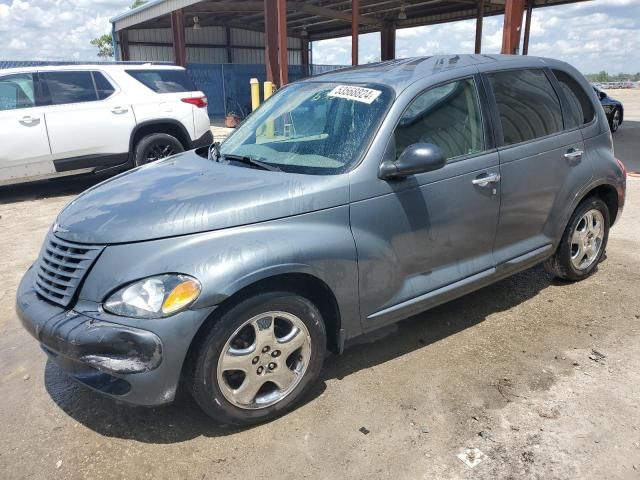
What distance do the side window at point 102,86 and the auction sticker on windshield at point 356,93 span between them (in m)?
5.89

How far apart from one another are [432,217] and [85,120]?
6469mm

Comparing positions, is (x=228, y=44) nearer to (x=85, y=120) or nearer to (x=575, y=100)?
(x=85, y=120)

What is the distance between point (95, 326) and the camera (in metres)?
2.34

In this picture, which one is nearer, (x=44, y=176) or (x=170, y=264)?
(x=170, y=264)

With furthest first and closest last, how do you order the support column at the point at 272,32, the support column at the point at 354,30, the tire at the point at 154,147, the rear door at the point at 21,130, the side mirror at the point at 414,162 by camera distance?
the support column at the point at 354,30 → the support column at the point at 272,32 → the tire at the point at 154,147 → the rear door at the point at 21,130 → the side mirror at the point at 414,162

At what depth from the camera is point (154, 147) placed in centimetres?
848

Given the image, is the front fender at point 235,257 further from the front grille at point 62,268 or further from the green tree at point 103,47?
the green tree at point 103,47

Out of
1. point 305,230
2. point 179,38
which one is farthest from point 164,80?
point 179,38

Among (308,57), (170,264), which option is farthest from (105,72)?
(308,57)

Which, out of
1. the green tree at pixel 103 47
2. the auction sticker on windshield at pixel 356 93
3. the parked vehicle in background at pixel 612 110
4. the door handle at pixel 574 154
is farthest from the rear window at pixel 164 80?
the green tree at pixel 103 47

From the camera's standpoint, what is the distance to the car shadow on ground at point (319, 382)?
275cm

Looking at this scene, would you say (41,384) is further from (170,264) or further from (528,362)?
(528,362)

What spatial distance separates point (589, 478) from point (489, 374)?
891mm

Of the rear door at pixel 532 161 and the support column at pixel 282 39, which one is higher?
the support column at pixel 282 39
